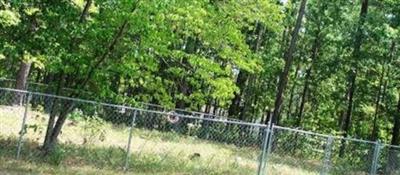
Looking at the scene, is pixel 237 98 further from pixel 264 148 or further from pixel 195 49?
pixel 264 148

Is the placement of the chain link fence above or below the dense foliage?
below

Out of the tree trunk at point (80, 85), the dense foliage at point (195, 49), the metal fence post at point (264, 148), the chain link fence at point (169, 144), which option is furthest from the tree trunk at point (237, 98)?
the tree trunk at point (80, 85)

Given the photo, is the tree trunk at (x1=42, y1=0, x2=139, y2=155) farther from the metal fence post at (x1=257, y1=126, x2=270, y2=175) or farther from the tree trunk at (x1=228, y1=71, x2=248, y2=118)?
the tree trunk at (x1=228, y1=71, x2=248, y2=118)

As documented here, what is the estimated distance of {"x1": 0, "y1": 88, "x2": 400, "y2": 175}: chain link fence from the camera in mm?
13195

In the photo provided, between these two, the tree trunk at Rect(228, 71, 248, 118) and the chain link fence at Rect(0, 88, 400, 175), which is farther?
the tree trunk at Rect(228, 71, 248, 118)

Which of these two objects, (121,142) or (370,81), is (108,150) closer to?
(121,142)

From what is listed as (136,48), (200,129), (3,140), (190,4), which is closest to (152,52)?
(136,48)

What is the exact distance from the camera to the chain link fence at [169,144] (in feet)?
43.3

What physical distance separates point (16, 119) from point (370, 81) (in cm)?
2430

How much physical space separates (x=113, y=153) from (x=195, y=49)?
9970 millimetres

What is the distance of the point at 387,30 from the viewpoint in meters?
21.5

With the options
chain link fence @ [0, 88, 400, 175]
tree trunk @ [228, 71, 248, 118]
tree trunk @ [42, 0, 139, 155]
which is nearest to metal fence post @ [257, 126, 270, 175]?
chain link fence @ [0, 88, 400, 175]

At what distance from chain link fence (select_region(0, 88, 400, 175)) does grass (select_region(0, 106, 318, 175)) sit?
0.08 feet

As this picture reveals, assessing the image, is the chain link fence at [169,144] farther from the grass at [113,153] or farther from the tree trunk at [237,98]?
the tree trunk at [237,98]
